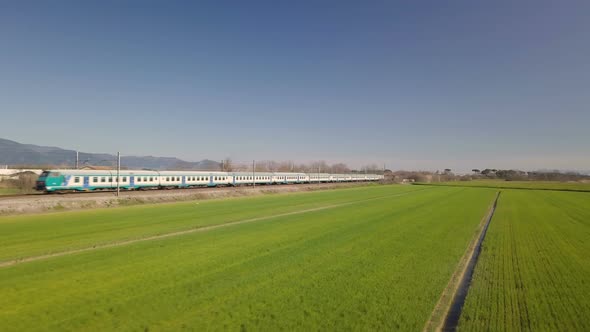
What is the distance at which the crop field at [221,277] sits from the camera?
305 inches

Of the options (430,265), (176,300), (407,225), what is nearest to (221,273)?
(176,300)

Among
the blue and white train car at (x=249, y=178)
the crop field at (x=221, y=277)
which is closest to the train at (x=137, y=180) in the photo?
the blue and white train car at (x=249, y=178)

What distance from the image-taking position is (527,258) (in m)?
14.7

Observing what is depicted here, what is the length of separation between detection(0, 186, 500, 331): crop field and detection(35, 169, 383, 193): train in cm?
1869

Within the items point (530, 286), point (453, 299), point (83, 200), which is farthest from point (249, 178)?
point (453, 299)

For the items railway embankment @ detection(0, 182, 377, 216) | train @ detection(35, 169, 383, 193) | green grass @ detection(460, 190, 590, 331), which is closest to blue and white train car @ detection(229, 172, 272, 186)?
train @ detection(35, 169, 383, 193)

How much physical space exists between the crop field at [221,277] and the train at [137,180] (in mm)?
18686

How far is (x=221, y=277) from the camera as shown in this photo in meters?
10.9

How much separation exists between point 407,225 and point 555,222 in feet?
51.7

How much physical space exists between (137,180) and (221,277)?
40021 mm

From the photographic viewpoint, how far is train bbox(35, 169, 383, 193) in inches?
1438

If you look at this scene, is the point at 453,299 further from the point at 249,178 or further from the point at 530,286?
the point at 249,178

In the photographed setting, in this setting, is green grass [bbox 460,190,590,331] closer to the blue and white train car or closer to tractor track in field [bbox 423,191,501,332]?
tractor track in field [bbox 423,191,501,332]

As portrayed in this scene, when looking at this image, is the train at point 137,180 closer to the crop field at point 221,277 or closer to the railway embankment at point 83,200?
the railway embankment at point 83,200
